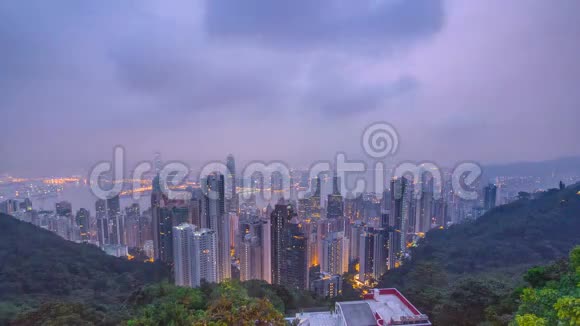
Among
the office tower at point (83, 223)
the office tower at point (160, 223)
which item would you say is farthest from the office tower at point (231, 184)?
the office tower at point (83, 223)

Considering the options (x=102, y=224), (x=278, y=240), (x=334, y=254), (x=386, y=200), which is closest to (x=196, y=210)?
(x=278, y=240)

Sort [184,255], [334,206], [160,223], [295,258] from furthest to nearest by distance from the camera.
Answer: [334,206] < [160,223] < [295,258] < [184,255]

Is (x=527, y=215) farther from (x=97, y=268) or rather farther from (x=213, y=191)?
(x=97, y=268)

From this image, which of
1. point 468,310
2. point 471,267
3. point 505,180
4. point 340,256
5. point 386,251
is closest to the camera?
point 468,310

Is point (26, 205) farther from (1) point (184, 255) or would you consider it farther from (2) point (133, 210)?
(1) point (184, 255)

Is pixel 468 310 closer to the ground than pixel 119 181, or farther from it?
closer to the ground

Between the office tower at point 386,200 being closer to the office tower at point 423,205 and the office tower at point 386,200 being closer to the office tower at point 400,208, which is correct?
the office tower at point 400,208

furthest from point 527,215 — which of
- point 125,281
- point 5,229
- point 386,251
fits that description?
point 5,229
